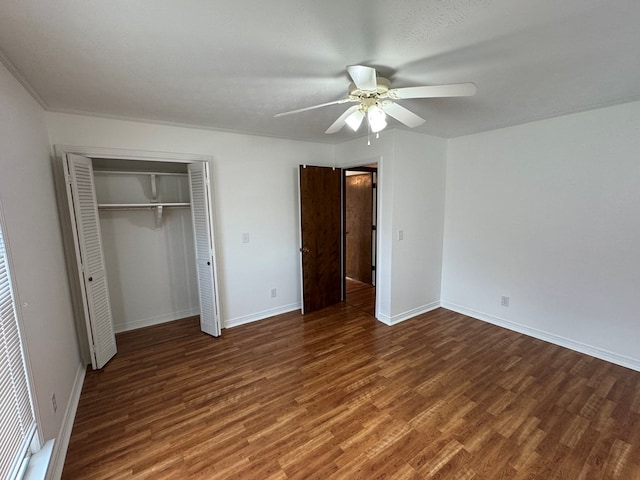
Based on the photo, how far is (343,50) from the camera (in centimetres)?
154

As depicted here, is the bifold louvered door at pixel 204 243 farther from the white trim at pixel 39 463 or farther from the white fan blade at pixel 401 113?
the white fan blade at pixel 401 113

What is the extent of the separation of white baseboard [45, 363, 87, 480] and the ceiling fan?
2549 millimetres

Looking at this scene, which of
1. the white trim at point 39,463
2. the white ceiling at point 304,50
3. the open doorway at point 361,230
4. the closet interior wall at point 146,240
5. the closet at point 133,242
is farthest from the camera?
the open doorway at point 361,230

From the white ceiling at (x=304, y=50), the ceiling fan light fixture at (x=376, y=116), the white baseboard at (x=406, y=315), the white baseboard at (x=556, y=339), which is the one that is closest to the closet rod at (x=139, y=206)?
the white ceiling at (x=304, y=50)

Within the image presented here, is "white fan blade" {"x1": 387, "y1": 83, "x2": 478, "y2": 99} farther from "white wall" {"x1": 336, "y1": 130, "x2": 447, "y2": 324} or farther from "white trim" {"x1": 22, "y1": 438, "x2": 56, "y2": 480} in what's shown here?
"white trim" {"x1": 22, "y1": 438, "x2": 56, "y2": 480}

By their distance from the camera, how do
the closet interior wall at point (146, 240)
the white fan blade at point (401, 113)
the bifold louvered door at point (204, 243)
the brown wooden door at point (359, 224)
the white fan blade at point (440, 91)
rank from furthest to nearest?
the brown wooden door at point (359, 224) < the closet interior wall at point (146, 240) < the bifold louvered door at point (204, 243) < the white fan blade at point (401, 113) < the white fan blade at point (440, 91)

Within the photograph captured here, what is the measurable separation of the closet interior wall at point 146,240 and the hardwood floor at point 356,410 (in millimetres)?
516

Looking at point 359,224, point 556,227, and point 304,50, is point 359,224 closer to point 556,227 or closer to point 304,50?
point 556,227

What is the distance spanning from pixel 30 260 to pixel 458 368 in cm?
336

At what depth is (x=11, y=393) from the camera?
51.7 inches

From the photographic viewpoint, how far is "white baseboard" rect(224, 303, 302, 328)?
3564 millimetres

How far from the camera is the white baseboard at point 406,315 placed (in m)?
3.56

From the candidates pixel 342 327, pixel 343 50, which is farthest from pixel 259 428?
pixel 343 50

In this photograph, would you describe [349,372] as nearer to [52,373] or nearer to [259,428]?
[259,428]
